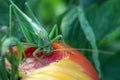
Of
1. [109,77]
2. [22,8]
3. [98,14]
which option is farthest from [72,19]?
[109,77]

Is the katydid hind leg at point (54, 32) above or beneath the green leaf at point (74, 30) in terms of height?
beneath

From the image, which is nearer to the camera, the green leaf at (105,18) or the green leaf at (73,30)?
the green leaf at (73,30)

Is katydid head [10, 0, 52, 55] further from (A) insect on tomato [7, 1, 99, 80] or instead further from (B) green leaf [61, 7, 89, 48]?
(B) green leaf [61, 7, 89, 48]

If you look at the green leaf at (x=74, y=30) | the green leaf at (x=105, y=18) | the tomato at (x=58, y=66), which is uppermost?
the green leaf at (x=105, y=18)

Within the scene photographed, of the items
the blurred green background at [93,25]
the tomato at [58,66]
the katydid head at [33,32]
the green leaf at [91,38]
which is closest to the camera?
the tomato at [58,66]

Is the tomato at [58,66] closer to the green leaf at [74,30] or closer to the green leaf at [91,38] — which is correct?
the green leaf at [91,38]

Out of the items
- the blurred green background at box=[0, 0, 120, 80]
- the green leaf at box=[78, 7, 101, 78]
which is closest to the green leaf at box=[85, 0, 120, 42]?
the blurred green background at box=[0, 0, 120, 80]

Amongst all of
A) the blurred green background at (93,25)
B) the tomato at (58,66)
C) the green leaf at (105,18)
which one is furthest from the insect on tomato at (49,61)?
the green leaf at (105,18)
